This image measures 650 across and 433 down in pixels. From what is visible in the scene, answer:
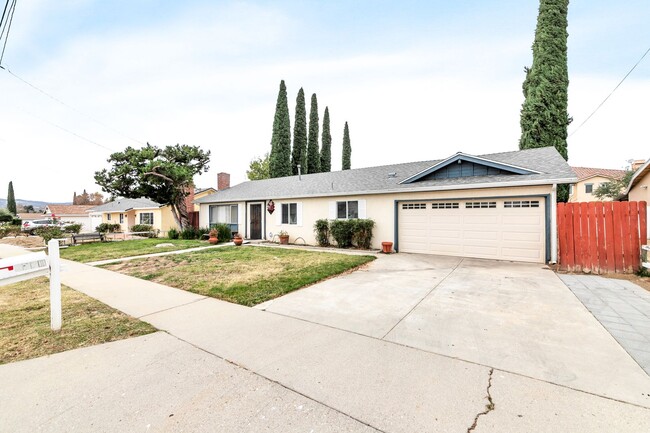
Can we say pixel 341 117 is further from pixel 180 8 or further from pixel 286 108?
pixel 180 8

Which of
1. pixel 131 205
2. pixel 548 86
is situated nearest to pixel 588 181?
pixel 548 86

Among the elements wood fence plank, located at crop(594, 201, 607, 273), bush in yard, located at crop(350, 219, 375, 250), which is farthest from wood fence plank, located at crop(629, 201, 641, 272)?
bush in yard, located at crop(350, 219, 375, 250)

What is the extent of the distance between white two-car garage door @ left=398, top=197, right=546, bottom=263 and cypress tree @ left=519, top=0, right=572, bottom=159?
9.22 metres

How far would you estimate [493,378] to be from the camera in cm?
261

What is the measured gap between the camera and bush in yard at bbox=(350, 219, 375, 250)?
12.4 metres

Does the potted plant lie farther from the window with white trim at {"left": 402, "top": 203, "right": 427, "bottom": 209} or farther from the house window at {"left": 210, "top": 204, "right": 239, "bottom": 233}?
the window with white trim at {"left": 402, "top": 203, "right": 427, "bottom": 209}

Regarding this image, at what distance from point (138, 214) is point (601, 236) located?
32154 millimetres

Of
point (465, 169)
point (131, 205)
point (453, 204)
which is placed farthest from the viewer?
point (131, 205)

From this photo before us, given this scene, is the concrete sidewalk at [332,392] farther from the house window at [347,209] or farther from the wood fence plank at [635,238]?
the house window at [347,209]

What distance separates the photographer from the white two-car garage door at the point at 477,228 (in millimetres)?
9047

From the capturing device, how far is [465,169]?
10930 millimetres

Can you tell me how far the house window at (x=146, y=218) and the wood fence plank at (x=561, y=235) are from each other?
28.4 m

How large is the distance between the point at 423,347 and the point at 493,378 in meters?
0.79

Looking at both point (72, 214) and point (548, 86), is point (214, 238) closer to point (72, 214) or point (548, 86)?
point (548, 86)
